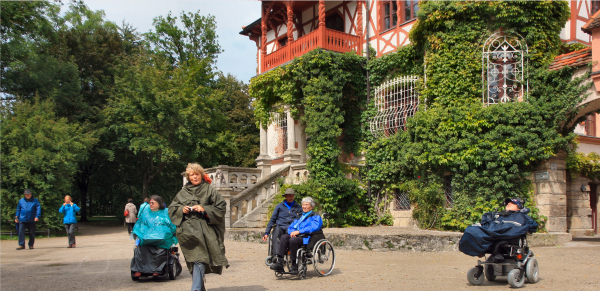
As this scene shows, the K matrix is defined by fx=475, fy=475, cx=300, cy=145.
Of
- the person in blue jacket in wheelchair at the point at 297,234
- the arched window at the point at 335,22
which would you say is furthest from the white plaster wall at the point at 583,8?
the person in blue jacket in wheelchair at the point at 297,234

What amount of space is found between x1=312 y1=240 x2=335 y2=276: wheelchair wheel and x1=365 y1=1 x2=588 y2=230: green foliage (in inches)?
259

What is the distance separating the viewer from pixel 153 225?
7652 mm

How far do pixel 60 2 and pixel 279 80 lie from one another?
444 inches

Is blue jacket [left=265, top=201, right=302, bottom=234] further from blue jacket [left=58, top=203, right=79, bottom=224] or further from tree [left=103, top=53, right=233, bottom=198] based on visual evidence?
tree [left=103, top=53, right=233, bottom=198]

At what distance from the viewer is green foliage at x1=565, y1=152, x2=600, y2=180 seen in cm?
1515

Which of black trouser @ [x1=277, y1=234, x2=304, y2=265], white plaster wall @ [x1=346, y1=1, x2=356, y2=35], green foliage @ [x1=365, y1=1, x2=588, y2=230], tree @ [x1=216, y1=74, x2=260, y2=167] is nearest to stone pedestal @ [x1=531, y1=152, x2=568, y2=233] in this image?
green foliage @ [x1=365, y1=1, x2=588, y2=230]

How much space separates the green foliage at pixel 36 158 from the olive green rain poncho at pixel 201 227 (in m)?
14.5

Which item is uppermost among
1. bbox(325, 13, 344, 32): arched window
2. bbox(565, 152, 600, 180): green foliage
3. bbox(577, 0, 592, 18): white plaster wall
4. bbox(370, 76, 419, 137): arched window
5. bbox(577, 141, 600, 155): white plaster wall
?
bbox(325, 13, 344, 32): arched window

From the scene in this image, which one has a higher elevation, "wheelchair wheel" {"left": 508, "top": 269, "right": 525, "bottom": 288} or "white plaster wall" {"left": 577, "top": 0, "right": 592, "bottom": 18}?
"white plaster wall" {"left": 577, "top": 0, "right": 592, "bottom": 18}

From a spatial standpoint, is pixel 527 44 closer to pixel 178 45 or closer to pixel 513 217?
pixel 513 217

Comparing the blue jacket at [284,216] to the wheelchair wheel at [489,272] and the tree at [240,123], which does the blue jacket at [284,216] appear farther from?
the tree at [240,123]

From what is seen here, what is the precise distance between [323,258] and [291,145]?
10714 millimetres

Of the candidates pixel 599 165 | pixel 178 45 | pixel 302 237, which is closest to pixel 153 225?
pixel 302 237

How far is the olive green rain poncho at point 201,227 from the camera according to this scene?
18.4 ft
